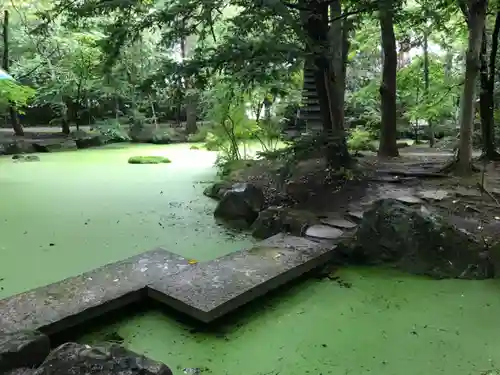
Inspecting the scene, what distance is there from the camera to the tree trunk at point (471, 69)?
3664 millimetres

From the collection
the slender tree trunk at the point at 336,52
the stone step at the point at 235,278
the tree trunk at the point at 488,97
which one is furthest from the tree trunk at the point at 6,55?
the tree trunk at the point at 488,97

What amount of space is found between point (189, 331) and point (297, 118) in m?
6.20

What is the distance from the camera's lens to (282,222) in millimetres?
3205

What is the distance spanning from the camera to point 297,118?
780cm

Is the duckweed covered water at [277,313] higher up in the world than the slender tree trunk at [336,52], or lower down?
lower down

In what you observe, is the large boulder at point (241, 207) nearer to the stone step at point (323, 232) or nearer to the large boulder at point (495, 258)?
the stone step at point (323, 232)

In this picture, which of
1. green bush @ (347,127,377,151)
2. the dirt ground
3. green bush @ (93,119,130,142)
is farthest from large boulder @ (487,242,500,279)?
green bush @ (93,119,130,142)

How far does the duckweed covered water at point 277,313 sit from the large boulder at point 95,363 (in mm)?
344

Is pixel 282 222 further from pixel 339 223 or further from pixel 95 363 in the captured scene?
pixel 95 363

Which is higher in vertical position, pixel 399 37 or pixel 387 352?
pixel 399 37

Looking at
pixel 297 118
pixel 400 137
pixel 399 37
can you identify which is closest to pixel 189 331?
pixel 399 37

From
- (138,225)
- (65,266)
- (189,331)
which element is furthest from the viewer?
(138,225)

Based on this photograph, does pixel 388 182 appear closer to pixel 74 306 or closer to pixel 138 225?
pixel 138 225

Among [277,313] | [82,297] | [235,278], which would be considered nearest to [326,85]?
[235,278]
